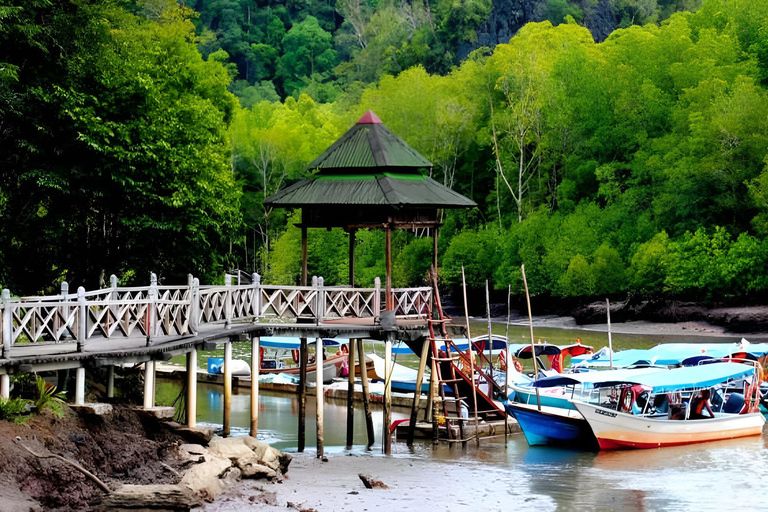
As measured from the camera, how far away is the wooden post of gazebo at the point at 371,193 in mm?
27261

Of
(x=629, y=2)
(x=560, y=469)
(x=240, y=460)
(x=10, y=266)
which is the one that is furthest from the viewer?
(x=629, y=2)

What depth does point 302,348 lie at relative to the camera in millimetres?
28516

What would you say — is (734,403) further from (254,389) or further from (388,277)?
(254,389)

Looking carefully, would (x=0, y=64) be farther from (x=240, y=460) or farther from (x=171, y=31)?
(x=171, y=31)

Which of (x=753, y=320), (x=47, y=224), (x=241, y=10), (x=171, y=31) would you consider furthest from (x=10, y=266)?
(x=241, y=10)

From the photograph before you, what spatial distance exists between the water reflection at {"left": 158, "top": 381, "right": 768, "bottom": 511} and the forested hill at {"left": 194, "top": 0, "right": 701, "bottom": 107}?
231 ft

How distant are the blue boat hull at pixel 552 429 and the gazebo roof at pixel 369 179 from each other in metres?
5.87

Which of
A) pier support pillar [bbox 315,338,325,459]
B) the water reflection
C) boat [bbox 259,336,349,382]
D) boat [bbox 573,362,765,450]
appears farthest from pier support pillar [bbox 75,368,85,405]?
boat [bbox 259,336,349,382]

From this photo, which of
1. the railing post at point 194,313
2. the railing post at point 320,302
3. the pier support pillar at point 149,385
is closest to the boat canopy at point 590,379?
the railing post at point 320,302

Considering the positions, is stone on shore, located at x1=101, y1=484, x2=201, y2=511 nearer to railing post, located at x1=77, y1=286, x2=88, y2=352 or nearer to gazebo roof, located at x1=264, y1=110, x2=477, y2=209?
railing post, located at x1=77, y1=286, x2=88, y2=352

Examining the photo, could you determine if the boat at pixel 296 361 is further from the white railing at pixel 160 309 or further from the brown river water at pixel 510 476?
the white railing at pixel 160 309

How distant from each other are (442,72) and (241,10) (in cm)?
5830

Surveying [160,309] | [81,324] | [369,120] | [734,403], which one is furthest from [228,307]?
[734,403]

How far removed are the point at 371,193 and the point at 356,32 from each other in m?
128
